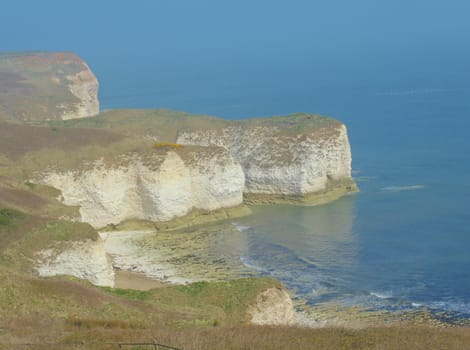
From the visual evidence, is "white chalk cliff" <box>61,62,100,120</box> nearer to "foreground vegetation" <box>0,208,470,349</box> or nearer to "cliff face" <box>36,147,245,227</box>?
"cliff face" <box>36,147,245,227</box>

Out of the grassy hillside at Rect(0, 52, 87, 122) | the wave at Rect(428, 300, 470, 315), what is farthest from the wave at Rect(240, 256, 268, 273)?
the grassy hillside at Rect(0, 52, 87, 122)

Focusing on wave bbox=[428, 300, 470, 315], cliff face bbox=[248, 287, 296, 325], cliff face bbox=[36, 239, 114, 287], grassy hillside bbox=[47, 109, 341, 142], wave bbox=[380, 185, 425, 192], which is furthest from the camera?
grassy hillside bbox=[47, 109, 341, 142]

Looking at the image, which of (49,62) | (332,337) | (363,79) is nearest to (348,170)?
(332,337)

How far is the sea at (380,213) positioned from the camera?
42062 mm

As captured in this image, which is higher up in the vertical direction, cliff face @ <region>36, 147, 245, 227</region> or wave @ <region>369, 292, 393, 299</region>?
cliff face @ <region>36, 147, 245, 227</region>

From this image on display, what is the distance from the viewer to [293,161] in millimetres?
64438

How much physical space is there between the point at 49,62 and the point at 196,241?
6339 cm

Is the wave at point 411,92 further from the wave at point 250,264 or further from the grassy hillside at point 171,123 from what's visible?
the wave at point 250,264

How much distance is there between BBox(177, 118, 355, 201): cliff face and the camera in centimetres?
6406

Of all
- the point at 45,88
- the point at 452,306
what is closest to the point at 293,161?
the point at 452,306

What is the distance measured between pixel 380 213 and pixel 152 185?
18161 millimetres

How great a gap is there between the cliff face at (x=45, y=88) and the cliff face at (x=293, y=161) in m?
24.6

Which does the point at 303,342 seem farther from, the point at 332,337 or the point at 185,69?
the point at 185,69

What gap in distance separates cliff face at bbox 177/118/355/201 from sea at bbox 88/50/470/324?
246 cm
